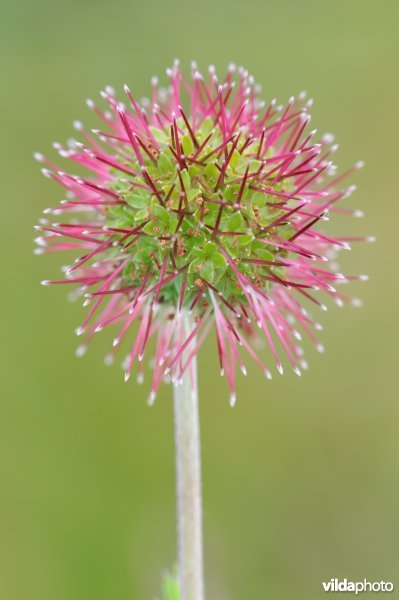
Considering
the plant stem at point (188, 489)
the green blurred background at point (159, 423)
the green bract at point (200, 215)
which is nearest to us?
the green bract at point (200, 215)

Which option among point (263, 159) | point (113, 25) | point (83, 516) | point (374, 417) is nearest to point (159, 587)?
point (83, 516)

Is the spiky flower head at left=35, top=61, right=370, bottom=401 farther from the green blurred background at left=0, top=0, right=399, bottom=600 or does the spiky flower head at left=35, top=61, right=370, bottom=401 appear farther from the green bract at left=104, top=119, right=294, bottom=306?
the green blurred background at left=0, top=0, right=399, bottom=600

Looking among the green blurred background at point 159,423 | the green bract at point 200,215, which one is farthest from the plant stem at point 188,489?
the green blurred background at point 159,423

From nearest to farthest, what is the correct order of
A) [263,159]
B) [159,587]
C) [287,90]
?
[263,159]
[159,587]
[287,90]

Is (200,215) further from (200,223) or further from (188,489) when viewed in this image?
(188,489)

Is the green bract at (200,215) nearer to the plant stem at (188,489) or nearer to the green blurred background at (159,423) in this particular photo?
the plant stem at (188,489)

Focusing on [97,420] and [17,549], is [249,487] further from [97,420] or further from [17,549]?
[17,549]
